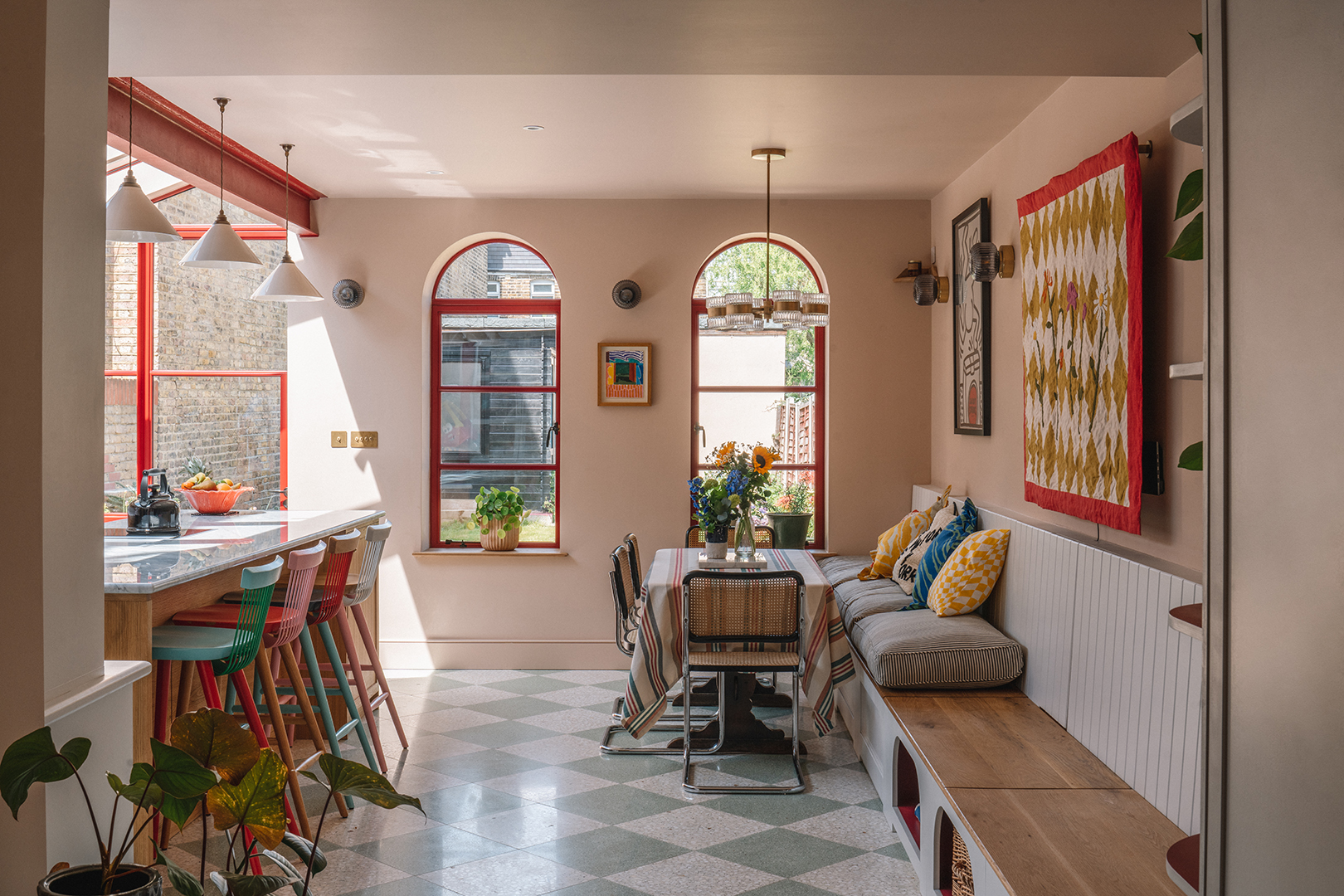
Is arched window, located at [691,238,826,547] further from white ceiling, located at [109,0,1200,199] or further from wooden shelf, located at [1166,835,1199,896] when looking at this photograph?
wooden shelf, located at [1166,835,1199,896]

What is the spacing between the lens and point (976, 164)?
189 inches

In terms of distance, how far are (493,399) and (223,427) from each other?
1.64m

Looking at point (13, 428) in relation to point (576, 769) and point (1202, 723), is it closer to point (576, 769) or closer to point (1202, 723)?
A: point (1202, 723)

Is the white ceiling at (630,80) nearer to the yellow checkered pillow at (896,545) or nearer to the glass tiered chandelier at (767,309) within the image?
the glass tiered chandelier at (767,309)

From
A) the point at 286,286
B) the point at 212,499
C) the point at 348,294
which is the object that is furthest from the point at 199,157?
the point at 212,499

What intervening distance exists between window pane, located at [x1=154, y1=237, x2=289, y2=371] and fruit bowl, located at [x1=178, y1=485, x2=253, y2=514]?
1407 millimetres

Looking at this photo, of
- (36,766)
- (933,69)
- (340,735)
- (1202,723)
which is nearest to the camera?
(36,766)

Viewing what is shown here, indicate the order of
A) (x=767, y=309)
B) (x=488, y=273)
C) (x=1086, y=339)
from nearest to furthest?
1. (x=1086, y=339)
2. (x=767, y=309)
3. (x=488, y=273)

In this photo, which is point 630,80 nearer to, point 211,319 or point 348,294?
point 348,294

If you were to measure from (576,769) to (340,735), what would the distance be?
Result: 97 centimetres

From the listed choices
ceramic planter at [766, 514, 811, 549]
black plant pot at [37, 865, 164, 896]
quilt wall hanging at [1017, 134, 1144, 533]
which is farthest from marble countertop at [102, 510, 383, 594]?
quilt wall hanging at [1017, 134, 1144, 533]

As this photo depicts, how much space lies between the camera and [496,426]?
6004 mm

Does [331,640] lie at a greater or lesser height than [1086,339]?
lesser

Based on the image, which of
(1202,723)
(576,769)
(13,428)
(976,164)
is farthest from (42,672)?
(976,164)
